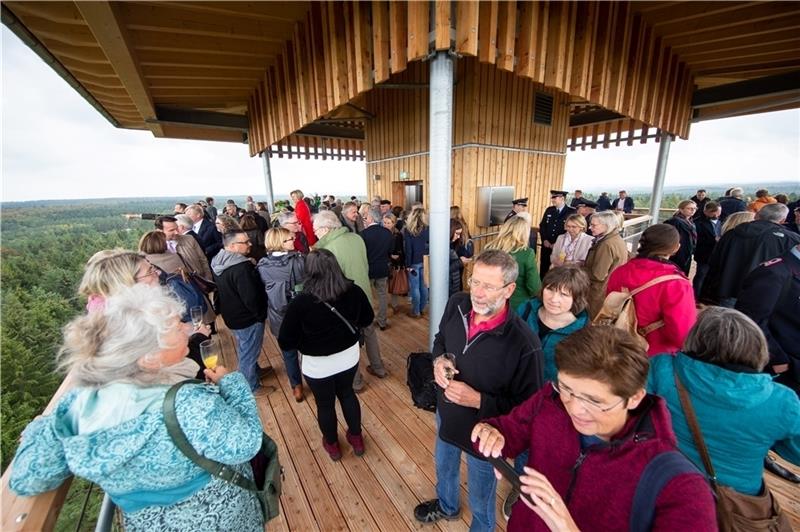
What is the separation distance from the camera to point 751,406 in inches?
49.1

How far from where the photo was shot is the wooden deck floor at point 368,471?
2232mm

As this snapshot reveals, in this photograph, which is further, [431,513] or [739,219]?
[739,219]

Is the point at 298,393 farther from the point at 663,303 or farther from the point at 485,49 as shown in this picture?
the point at 485,49

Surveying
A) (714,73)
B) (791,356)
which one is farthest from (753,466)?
(714,73)

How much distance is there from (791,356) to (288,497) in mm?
4085

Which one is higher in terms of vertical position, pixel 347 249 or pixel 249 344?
pixel 347 249

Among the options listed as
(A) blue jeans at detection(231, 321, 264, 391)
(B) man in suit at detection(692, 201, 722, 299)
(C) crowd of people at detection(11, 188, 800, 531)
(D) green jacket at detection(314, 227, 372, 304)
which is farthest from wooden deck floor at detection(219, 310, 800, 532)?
(B) man in suit at detection(692, 201, 722, 299)

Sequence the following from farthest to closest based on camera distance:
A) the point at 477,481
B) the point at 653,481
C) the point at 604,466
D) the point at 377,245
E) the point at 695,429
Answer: the point at 377,245 → the point at 477,481 → the point at 695,429 → the point at 604,466 → the point at 653,481

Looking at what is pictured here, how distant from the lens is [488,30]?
2.77 metres

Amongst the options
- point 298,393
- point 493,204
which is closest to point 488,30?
point 298,393

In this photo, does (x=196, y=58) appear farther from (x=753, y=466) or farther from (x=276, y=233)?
(x=753, y=466)

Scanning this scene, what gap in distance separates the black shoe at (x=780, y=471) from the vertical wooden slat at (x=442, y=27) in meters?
4.32

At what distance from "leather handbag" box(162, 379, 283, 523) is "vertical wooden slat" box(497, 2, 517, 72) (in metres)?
3.42

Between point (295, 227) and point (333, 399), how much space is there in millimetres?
A: 2738
